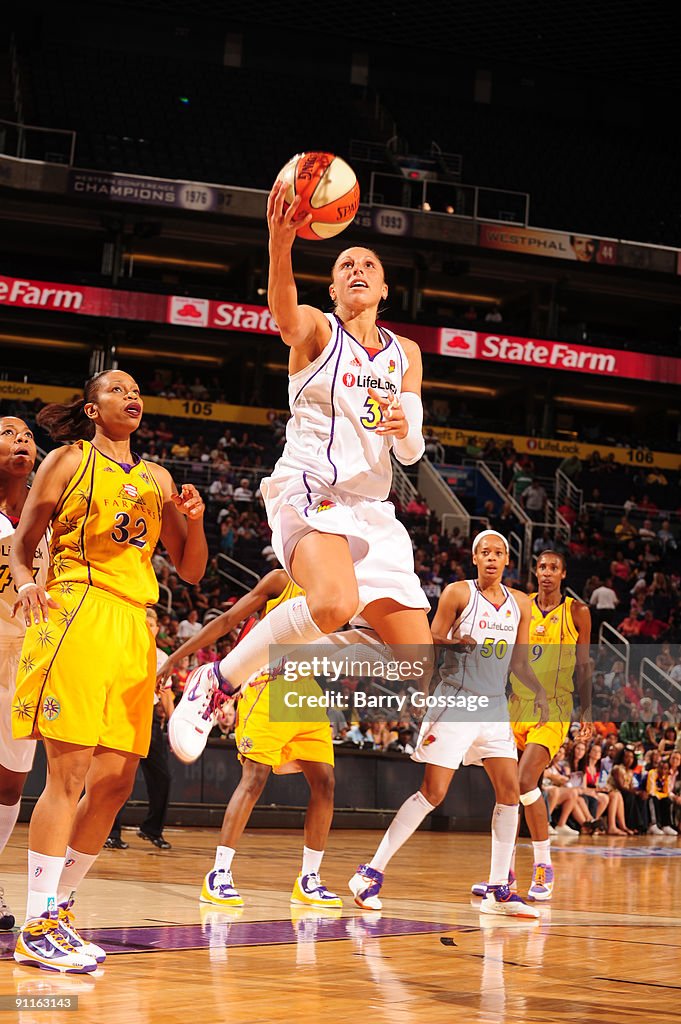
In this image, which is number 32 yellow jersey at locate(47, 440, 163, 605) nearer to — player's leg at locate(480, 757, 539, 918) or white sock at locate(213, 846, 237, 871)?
white sock at locate(213, 846, 237, 871)

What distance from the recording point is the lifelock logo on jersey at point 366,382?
474cm

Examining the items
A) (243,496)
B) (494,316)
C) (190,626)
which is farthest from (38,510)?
(494,316)

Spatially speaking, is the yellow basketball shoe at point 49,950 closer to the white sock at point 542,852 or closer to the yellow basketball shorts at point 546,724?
the white sock at point 542,852

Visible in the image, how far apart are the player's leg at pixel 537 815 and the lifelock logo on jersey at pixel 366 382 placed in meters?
3.80

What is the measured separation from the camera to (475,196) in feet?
91.4

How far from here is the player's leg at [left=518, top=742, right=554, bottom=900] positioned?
7.73 meters

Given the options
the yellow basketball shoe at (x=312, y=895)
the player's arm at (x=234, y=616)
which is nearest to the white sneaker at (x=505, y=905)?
the yellow basketball shoe at (x=312, y=895)

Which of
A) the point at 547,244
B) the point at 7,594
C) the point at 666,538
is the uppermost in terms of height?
the point at 547,244

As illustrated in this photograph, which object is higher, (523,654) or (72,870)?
(523,654)

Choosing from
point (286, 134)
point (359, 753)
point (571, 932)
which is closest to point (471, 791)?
point (359, 753)

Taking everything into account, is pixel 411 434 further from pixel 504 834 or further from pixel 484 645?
pixel 504 834

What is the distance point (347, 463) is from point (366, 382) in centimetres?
33

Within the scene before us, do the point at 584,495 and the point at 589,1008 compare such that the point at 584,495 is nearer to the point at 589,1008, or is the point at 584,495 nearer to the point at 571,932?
the point at 571,932

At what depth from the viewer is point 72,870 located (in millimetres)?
4582
